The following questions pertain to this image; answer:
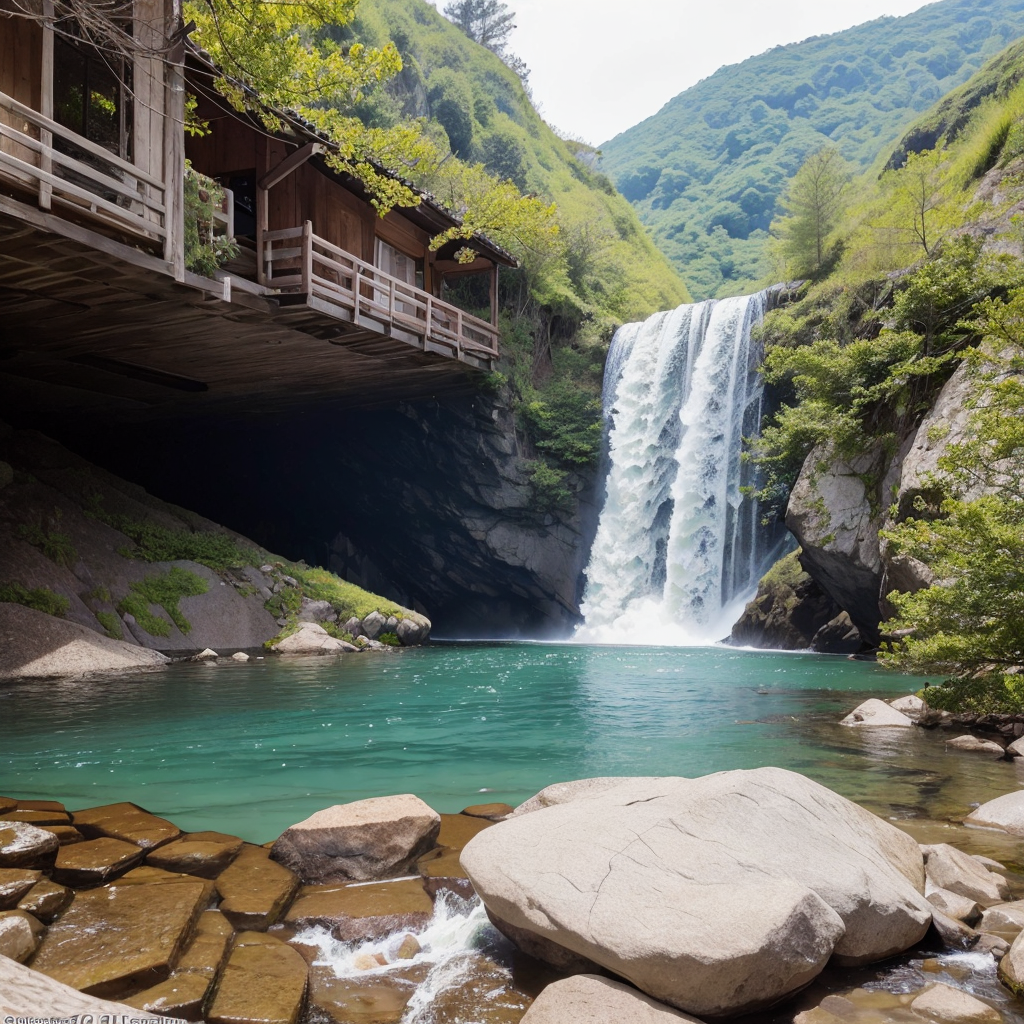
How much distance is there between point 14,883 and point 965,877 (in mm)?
4953

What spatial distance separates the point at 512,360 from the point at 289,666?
1429 centimetres

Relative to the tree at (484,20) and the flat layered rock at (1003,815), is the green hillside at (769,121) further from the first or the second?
the flat layered rock at (1003,815)

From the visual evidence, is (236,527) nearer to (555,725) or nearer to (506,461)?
(506,461)

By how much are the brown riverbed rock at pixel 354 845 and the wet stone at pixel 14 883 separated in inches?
51.1

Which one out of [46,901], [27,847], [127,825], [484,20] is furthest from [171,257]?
[484,20]

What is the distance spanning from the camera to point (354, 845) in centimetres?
496

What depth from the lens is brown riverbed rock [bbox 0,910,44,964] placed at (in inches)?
140

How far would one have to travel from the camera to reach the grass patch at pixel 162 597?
17.4 m

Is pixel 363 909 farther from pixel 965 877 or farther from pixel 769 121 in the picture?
pixel 769 121

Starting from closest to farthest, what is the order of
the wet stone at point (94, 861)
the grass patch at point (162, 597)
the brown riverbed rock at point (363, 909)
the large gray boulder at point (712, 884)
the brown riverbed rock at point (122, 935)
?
the large gray boulder at point (712, 884), the brown riverbed rock at point (122, 935), the brown riverbed rock at point (363, 909), the wet stone at point (94, 861), the grass patch at point (162, 597)

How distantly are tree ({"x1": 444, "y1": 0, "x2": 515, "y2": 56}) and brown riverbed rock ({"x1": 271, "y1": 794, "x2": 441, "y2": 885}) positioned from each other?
71.1 m

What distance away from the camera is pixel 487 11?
65.9 meters

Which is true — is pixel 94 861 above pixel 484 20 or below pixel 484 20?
below

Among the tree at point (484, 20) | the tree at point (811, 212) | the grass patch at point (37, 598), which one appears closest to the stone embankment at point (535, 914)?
the grass patch at point (37, 598)
